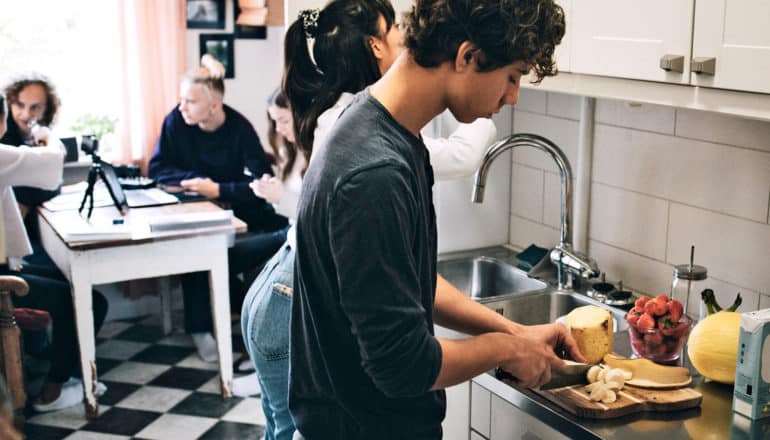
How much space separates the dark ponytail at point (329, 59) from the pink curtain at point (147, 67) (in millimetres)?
2697

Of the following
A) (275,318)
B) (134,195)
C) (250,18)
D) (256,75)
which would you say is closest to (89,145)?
(134,195)

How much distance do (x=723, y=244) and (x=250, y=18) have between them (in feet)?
10.0

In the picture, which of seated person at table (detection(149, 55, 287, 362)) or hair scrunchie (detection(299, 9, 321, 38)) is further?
seated person at table (detection(149, 55, 287, 362))

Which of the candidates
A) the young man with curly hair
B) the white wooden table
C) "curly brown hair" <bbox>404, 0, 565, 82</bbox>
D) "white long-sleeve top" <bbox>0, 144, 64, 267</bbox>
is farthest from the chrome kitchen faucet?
"white long-sleeve top" <bbox>0, 144, 64, 267</bbox>

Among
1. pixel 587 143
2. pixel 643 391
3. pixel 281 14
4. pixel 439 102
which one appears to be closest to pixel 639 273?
pixel 587 143

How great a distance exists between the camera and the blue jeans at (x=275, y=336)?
190 centimetres

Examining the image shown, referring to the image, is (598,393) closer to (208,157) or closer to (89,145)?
(89,145)

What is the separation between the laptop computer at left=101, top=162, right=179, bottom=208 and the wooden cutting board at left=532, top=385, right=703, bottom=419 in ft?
8.60

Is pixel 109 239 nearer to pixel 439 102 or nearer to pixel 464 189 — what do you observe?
pixel 464 189

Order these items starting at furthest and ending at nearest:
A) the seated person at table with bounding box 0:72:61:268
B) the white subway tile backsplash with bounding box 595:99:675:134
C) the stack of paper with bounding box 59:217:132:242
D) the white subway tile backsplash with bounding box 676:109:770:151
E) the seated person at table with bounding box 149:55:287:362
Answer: the seated person at table with bounding box 149:55:287:362 → the seated person at table with bounding box 0:72:61:268 → the stack of paper with bounding box 59:217:132:242 → the white subway tile backsplash with bounding box 595:99:675:134 → the white subway tile backsplash with bounding box 676:109:770:151

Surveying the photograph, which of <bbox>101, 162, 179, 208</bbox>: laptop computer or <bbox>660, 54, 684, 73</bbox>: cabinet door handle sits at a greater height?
<bbox>660, 54, 684, 73</bbox>: cabinet door handle

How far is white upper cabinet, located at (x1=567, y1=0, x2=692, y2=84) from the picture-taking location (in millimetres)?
1745

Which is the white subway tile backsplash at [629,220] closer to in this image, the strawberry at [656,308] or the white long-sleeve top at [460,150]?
the white long-sleeve top at [460,150]

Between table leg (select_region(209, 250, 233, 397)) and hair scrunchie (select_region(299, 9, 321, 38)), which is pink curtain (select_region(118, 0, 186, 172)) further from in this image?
hair scrunchie (select_region(299, 9, 321, 38))
